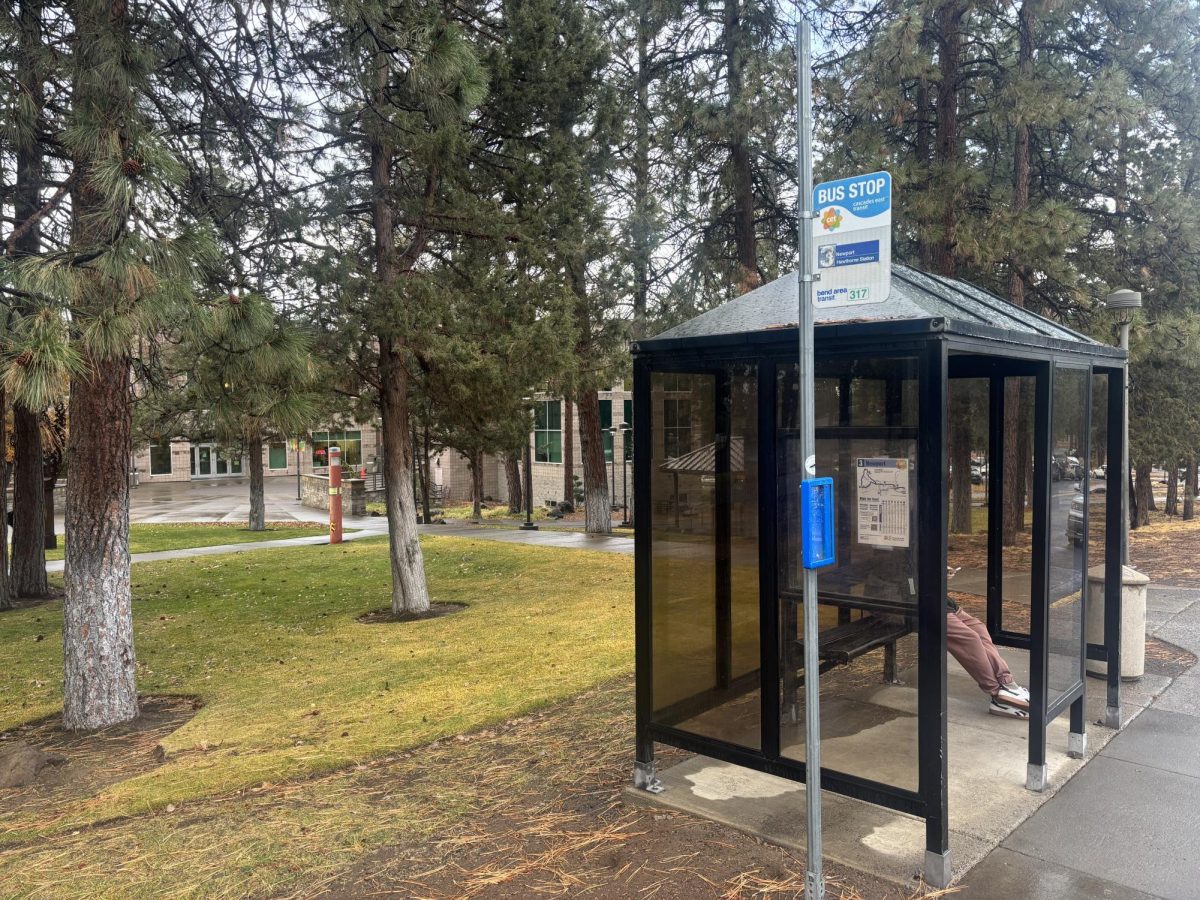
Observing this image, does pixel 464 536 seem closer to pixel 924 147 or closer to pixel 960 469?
pixel 960 469

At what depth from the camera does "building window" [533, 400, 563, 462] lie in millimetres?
36906

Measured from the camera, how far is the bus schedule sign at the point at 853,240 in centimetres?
289

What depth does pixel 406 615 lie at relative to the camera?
11086 mm

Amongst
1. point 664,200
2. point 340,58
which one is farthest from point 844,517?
point 664,200

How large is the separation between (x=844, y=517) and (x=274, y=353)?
3.86 m

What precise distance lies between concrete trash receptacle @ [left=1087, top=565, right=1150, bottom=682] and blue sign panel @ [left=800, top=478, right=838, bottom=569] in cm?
385

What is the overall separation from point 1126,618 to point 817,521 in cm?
482

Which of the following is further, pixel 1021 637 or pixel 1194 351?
pixel 1194 351

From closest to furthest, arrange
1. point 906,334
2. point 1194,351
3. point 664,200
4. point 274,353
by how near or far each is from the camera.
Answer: point 906,334 → point 274,353 → point 1194,351 → point 664,200

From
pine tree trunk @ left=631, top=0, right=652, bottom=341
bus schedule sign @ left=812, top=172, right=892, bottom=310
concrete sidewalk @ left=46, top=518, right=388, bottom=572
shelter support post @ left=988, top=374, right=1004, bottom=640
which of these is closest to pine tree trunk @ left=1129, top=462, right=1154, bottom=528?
pine tree trunk @ left=631, top=0, right=652, bottom=341

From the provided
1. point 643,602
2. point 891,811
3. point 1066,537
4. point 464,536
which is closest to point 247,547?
point 464,536

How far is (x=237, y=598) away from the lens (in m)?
12.9

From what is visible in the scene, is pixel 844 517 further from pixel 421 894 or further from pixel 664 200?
pixel 664 200

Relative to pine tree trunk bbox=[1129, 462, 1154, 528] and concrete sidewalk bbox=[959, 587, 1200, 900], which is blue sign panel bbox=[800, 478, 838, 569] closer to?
concrete sidewalk bbox=[959, 587, 1200, 900]
